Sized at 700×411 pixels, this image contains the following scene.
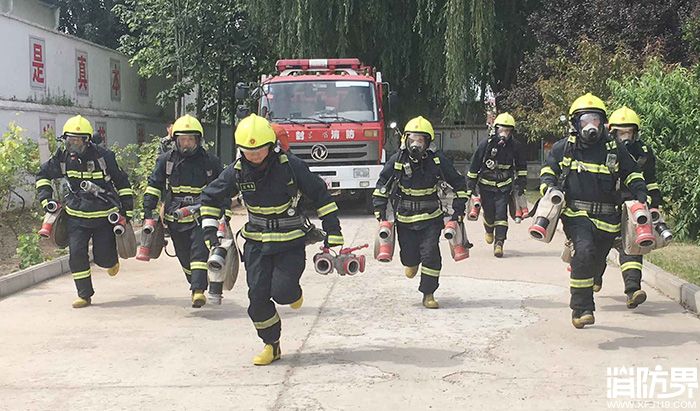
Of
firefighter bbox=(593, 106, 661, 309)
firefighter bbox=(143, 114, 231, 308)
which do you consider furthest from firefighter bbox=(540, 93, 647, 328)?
firefighter bbox=(143, 114, 231, 308)

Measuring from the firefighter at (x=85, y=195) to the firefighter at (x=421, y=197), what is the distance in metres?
2.64

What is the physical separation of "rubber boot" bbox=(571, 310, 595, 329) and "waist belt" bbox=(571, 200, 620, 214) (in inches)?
31.9

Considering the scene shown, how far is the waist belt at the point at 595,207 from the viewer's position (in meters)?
6.45

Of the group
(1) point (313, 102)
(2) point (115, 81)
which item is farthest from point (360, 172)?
(2) point (115, 81)

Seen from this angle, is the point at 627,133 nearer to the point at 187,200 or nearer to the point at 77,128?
the point at 187,200

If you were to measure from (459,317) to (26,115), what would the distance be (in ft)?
36.4

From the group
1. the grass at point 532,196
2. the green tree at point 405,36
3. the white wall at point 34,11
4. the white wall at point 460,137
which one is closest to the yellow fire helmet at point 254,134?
the grass at point 532,196

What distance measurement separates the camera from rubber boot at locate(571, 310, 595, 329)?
636cm

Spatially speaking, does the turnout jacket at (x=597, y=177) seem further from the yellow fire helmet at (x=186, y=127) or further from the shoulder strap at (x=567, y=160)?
the yellow fire helmet at (x=186, y=127)

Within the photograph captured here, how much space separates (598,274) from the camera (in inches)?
272

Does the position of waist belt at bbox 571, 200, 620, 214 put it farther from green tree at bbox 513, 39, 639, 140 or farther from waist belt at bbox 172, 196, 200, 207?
green tree at bbox 513, 39, 639, 140

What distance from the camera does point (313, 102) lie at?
1512 cm

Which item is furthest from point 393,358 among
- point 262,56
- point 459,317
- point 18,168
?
point 262,56

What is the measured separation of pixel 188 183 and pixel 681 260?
5.67 m
